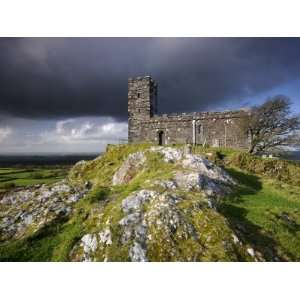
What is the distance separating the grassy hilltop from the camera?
23.2ft

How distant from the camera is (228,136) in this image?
25.1 metres

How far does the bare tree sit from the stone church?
1.30m

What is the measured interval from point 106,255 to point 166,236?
1723 mm

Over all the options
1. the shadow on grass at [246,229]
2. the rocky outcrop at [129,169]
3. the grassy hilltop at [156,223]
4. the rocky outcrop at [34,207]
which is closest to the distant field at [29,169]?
the rocky outcrop at [34,207]

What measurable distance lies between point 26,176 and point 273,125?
2040 cm

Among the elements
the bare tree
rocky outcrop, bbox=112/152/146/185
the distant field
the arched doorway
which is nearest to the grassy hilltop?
rocky outcrop, bbox=112/152/146/185

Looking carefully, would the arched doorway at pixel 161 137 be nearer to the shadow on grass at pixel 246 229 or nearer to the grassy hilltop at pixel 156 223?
the grassy hilltop at pixel 156 223

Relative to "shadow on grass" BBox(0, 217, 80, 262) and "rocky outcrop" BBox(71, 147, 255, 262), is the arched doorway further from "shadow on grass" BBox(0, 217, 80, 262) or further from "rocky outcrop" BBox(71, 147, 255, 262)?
"shadow on grass" BBox(0, 217, 80, 262)

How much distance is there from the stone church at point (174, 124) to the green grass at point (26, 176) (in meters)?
10.6

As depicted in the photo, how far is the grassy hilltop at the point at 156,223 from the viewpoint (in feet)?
23.2

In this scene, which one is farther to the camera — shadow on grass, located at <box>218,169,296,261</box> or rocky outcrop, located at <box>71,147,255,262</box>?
shadow on grass, located at <box>218,169,296,261</box>
